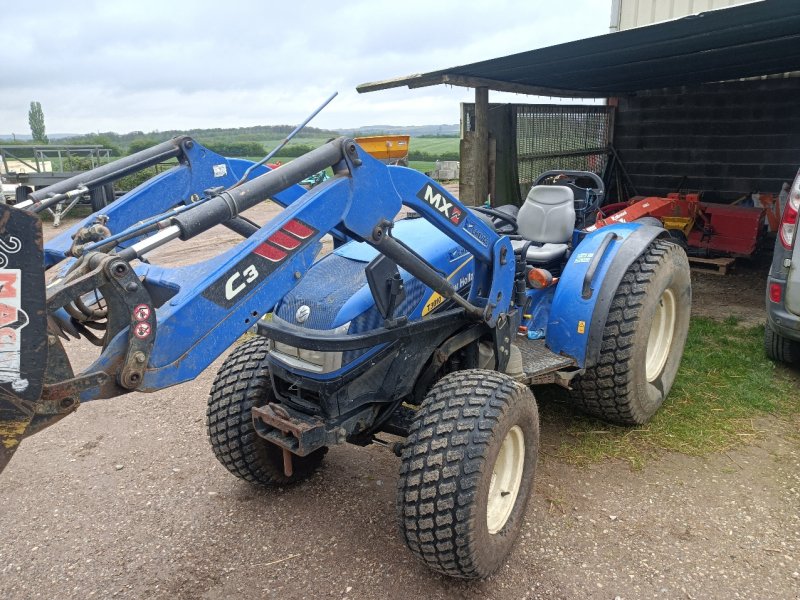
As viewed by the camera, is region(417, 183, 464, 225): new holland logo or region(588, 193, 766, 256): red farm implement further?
→ region(588, 193, 766, 256): red farm implement

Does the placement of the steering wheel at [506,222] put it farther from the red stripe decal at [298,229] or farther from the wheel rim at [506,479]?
the red stripe decal at [298,229]

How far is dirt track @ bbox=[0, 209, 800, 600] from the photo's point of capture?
8.55 ft

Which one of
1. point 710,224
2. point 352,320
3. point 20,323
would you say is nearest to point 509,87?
point 710,224

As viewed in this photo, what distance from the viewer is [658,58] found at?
20.2ft

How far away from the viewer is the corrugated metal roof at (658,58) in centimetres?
456

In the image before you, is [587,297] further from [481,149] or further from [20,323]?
[481,149]

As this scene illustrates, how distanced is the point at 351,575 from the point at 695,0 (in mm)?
8233

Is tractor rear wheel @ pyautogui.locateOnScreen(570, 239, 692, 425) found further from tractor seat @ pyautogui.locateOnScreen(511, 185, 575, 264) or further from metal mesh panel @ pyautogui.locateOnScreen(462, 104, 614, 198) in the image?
metal mesh panel @ pyautogui.locateOnScreen(462, 104, 614, 198)

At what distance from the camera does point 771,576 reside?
257 centimetres

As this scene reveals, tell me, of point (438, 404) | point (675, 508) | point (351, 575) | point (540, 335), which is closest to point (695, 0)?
point (540, 335)

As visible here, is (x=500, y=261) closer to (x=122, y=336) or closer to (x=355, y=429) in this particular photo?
(x=355, y=429)

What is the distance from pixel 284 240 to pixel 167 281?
39cm

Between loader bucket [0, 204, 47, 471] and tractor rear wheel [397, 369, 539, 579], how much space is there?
53.4 inches

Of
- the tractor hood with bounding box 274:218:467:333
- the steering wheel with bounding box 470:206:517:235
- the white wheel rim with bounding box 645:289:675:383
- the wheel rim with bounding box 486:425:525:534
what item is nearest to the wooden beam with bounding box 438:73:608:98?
the steering wheel with bounding box 470:206:517:235
